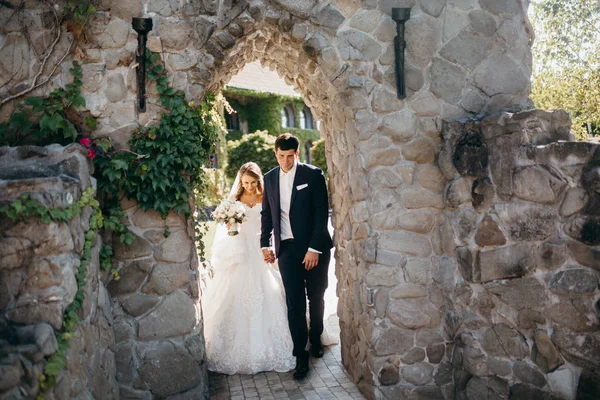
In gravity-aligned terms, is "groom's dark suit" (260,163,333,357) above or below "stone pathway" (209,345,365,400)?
above

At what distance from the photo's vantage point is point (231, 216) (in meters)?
5.27

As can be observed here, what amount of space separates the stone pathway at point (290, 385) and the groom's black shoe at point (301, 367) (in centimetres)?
5

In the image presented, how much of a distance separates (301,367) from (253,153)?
1644 cm

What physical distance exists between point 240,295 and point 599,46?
32.4 feet

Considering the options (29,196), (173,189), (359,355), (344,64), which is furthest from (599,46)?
(29,196)

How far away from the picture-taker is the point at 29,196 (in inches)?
103

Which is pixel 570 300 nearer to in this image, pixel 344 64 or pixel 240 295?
pixel 344 64

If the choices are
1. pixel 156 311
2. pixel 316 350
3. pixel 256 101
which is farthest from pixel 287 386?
pixel 256 101

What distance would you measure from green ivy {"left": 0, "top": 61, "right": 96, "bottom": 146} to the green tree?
10.1 metres

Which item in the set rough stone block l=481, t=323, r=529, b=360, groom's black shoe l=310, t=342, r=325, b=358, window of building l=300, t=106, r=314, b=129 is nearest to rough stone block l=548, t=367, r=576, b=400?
rough stone block l=481, t=323, r=529, b=360

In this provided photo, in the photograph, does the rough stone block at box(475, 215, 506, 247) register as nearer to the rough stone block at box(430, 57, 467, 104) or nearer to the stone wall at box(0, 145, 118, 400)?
the rough stone block at box(430, 57, 467, 104)

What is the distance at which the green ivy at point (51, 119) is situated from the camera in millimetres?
3506

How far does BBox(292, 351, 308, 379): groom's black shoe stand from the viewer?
4.43 metres

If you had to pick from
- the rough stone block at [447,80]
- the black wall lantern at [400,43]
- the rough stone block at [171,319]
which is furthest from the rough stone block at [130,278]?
the rough stone block at [447,80]
